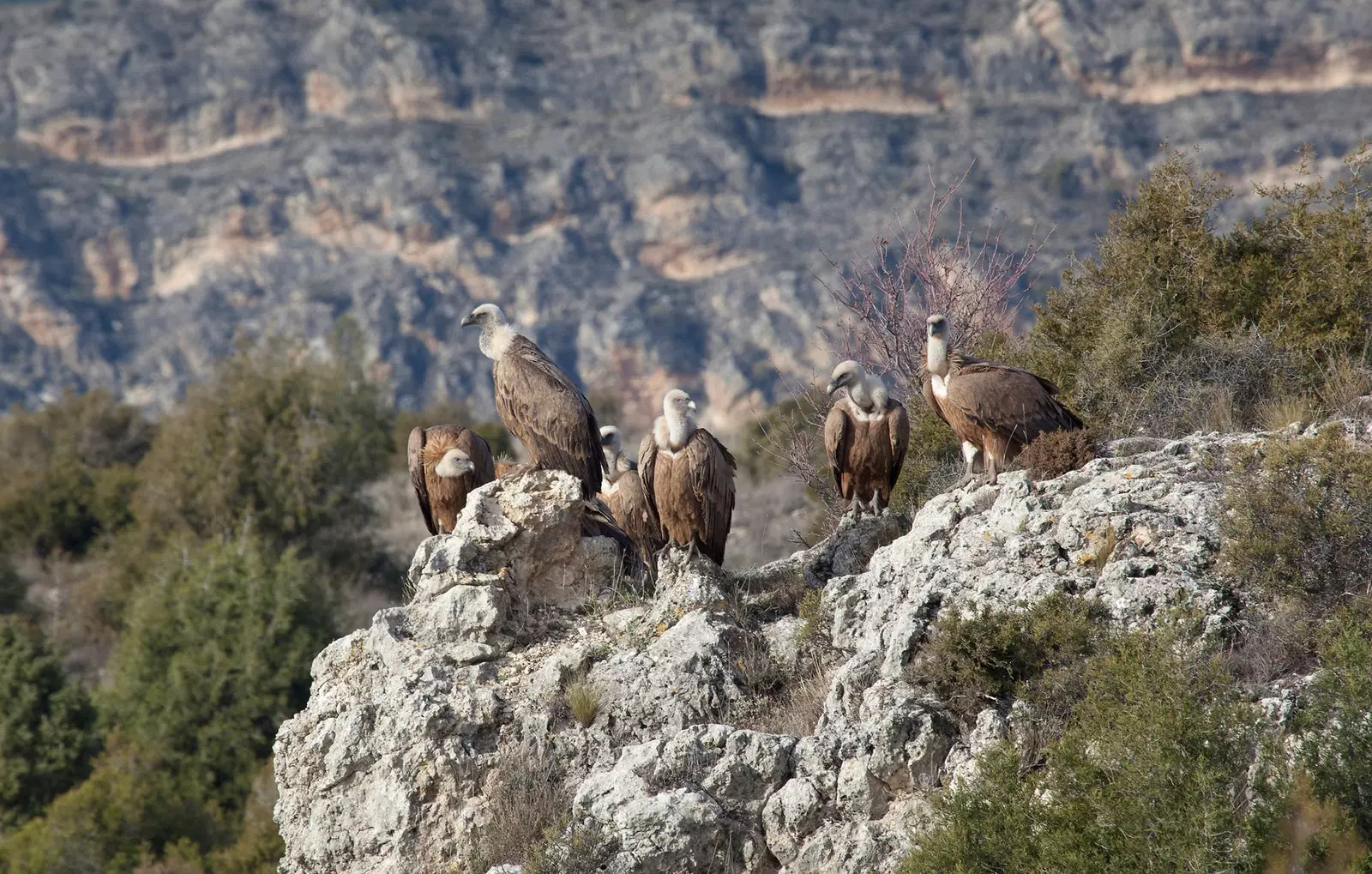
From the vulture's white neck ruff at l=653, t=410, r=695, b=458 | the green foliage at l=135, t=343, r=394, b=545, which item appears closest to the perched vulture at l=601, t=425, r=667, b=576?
the vulture's white neck ruff at l=653, t=410, r=695, b=458

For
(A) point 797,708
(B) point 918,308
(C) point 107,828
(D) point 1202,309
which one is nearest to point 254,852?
(C) point 107,828

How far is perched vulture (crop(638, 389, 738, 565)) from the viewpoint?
476 inches

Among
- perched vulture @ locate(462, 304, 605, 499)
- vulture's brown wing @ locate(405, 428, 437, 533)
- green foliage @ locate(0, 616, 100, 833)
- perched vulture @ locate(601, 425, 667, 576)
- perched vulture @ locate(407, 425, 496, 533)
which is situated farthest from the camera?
green foliage @ locate(0, 616, 100, 833)

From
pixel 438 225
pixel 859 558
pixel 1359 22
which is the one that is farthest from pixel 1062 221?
pixel 859 558

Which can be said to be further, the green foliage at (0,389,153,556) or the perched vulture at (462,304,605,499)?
the green foliage at (0,389,153,556)

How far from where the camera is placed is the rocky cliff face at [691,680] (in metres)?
9.29

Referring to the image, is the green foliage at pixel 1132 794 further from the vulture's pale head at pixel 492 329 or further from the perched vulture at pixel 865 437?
the vulture's pale head at pixel 492 329

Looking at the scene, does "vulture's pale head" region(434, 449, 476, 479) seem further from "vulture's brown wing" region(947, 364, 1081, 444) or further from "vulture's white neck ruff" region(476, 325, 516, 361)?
"vulture's brown wing" region(947, 364, 1081, 444)

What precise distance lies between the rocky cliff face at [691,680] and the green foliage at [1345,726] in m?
0.28

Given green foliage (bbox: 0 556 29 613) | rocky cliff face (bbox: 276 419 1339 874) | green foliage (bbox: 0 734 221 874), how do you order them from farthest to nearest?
green foliage (bbox: 0 556 29 613)
green foliage (bbox: 0 734 221 874)
rocky cliff face (bbox: 276 419 1339 874)

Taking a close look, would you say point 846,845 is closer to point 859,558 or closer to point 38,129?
point 859,558

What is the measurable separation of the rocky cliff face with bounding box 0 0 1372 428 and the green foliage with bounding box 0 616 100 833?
236ft

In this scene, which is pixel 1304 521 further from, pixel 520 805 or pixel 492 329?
pixel 492 329

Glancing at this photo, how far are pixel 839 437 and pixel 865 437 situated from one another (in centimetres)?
22
